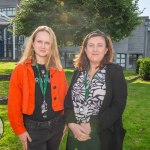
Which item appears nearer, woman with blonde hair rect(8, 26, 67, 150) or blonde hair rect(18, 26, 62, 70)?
woman with blonde hair rect(8, 26, 67, 150)

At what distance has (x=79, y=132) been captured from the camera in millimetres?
3861

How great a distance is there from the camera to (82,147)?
3.92 meters

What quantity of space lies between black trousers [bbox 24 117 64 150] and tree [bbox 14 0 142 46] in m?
18.0

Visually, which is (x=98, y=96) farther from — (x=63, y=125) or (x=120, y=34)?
(x=120, y=34)

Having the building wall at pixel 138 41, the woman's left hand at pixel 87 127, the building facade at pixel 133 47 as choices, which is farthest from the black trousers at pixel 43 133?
the building wall at pixel 138 41

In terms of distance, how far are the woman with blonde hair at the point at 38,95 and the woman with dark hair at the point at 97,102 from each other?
195 millimetres

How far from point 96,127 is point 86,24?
18.5 metres

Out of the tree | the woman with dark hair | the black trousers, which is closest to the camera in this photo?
the woman with dark hair

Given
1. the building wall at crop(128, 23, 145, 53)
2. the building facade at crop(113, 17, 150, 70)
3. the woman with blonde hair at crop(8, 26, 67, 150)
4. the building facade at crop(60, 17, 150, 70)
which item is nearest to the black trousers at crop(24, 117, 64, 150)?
the woman with blonde hair at crop(8, 26, 67, 150)

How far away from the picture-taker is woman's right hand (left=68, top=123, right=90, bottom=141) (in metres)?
3.84

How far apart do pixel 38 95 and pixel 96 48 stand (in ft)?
3.14

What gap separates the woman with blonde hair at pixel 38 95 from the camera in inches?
150

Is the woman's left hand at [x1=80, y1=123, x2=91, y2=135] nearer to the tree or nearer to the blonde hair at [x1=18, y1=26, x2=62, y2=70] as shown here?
the blonde hair at [x1=18, y1=26, x2=62, y2=70]

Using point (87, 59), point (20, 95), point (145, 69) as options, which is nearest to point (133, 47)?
point (145, 69)
